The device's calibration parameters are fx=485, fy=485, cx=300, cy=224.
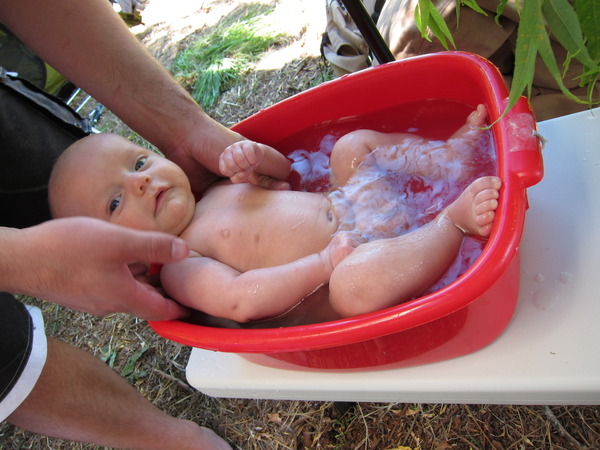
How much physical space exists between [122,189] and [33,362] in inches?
15.6

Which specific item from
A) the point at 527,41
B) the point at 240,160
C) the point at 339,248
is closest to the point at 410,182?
the point at 339,248

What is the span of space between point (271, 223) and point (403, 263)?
353 mm

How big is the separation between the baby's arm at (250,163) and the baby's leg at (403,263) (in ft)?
1.13

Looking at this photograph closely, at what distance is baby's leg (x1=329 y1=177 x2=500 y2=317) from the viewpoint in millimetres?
876

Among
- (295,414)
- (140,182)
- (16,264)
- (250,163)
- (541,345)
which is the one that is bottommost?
(295,414)

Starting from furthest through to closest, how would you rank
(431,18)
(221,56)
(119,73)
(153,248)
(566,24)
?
(221,56)
(119,73)
(153,248)
(431,18)
(566,24)

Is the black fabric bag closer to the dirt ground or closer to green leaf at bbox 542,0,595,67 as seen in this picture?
the dirt ground

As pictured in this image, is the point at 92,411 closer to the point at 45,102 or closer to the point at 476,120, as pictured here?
the point at 45,102

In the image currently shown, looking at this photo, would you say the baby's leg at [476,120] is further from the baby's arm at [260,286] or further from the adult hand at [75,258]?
the adult hand at [75,258]

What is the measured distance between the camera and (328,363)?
2.92ft

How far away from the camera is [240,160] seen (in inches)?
43.9

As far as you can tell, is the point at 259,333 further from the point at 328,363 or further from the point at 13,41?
the point at 13,41

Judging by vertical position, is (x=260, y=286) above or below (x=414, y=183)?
above

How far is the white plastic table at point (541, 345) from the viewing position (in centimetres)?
76
